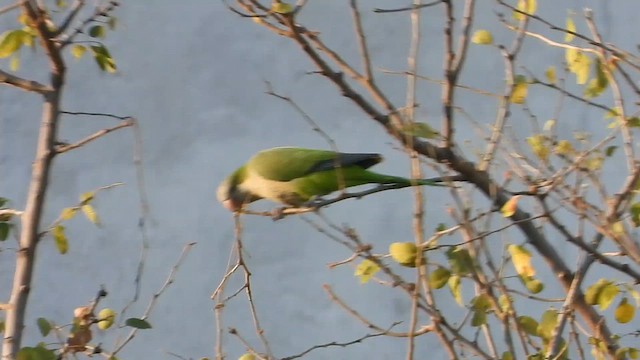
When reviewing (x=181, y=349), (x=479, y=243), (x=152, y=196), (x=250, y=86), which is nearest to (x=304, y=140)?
(x=250, y=86)

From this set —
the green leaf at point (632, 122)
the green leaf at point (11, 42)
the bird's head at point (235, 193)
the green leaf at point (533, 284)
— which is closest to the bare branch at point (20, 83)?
the green leaf at point (11, 42)

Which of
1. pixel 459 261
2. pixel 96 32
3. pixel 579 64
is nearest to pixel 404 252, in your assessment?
pixel 459 261

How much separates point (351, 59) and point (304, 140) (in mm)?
298

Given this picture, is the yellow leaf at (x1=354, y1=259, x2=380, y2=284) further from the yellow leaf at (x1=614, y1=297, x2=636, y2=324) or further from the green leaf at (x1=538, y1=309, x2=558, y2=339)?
the yellow leaf at (x1=614, y1=297, x2=636, y2=324)

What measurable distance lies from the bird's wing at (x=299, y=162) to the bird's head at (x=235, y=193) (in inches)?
2.6

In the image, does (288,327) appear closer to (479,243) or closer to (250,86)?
(250,86)

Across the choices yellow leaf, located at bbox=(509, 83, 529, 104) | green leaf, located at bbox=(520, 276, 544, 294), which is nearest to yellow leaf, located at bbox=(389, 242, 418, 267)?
green leaf, located at bbox=(520, 276, 544, 294)

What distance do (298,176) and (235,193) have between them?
19 cm

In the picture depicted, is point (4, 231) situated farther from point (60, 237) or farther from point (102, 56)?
point (102, 56)

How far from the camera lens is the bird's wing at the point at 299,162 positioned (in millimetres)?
1562

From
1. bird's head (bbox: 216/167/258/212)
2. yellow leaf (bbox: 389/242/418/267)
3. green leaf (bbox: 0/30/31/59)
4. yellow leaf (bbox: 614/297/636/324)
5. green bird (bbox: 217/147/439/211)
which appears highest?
green leaf (bbox: 0/30/31/59)

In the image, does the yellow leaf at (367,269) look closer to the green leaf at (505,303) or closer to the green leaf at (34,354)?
the green leaf at (505,303)

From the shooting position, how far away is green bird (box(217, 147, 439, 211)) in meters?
1.57

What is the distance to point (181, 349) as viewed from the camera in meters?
2.77
